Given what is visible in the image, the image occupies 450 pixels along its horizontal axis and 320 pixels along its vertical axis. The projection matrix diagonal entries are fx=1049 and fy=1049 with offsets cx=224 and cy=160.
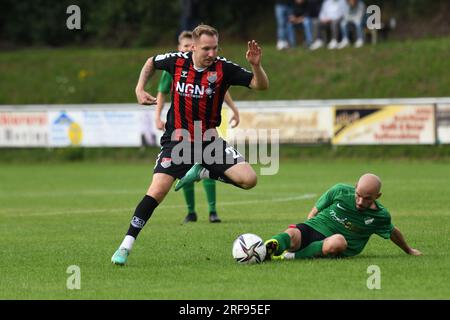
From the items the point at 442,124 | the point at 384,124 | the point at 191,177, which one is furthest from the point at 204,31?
the point at 384,124

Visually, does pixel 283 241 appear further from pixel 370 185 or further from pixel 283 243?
pixel 370 185

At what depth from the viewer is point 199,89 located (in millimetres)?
10391

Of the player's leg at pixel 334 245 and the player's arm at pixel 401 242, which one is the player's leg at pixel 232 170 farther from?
the player's arm at pixel 401 242

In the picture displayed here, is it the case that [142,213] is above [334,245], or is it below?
above

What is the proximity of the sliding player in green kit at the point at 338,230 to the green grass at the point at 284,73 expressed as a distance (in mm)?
20157

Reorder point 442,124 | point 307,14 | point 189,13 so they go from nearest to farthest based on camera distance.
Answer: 1. point 442,124
2. point 189,13
3. point 307,14

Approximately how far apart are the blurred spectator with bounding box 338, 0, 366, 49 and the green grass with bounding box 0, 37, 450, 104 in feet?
1.29

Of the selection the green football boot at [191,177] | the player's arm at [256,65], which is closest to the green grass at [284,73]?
the green football boot at [191,177]

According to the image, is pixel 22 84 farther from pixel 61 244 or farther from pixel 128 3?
pixel 61 244

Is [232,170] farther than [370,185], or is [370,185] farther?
[232,170]

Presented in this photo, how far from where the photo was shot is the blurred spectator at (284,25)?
109 ft

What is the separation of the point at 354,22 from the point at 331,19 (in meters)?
0.77

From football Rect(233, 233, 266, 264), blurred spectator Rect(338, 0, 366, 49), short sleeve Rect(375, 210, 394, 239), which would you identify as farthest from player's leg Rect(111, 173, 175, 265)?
blurred spectator Rect(338, 0, 366, 49)
